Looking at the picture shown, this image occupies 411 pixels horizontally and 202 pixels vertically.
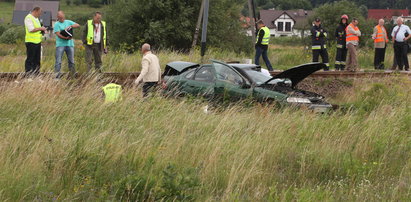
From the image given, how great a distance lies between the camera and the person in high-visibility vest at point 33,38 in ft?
45.7

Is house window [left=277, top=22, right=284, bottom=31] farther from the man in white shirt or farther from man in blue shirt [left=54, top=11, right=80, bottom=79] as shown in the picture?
the man in white shirt

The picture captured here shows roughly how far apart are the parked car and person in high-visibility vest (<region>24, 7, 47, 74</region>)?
11.1 feet

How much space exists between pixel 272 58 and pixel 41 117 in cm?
1736

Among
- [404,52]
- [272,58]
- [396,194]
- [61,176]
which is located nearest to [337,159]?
[396,194]

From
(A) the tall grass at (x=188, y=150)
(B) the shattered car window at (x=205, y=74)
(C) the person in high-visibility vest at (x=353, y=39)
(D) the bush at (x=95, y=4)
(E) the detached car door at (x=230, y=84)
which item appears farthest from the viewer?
(D) the bush at (x=95, y=4)

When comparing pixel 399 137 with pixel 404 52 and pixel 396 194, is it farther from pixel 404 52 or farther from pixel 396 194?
pixel 404 52

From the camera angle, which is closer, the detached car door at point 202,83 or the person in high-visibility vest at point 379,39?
the detached car door at point 202,83

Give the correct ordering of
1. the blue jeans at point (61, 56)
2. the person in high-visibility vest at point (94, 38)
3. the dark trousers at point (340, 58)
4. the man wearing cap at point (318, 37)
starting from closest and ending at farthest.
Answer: the blue jeans at point (61, 56)
the person in high-visibility vest at point (94, 38)
the man wearing cap at point (318, 37)
the dark trousers at point (340, 58)

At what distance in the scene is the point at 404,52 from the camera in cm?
1953

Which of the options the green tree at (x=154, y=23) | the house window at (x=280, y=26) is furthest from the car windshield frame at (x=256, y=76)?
the house window at (x=280, y=26)

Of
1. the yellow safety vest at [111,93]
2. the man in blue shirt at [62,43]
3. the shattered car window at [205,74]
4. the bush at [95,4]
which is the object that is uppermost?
the bush at [95,4]

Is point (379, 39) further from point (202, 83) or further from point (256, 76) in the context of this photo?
point (202, 83)

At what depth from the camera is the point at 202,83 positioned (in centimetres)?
1248

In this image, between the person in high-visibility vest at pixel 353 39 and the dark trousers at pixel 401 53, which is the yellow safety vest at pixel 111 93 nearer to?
the person in high-visibility vest at pixel 353 39
